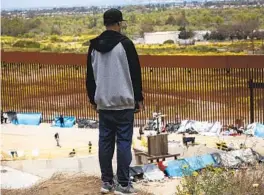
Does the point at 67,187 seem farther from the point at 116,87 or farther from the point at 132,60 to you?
the point at 132,60

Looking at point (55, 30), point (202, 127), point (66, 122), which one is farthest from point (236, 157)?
point (55, 30)

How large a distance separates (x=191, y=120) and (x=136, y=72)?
1531 cm

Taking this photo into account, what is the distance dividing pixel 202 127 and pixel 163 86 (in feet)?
10.9

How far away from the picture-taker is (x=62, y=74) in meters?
24.0

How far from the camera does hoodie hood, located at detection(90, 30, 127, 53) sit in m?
4.85

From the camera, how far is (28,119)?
70.4 feet

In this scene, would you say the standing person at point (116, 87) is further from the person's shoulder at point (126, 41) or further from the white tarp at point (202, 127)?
the white tarp at point (202, 127)

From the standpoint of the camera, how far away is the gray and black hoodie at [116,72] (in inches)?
191

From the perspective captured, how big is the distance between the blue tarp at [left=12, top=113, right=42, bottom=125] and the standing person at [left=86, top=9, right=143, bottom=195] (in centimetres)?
1646

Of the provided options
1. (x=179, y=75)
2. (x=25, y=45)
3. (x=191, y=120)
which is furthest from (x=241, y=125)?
(x=25, y=45)

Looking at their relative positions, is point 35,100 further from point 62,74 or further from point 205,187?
point 205,187

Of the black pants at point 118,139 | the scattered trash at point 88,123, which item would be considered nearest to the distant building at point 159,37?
the scattered trash at point 88,123

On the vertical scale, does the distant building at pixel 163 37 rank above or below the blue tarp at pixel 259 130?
above

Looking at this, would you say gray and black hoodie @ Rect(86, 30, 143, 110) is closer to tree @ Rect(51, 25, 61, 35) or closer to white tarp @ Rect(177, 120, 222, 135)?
white tarp @ Rect(177, 120, 222, 135)
